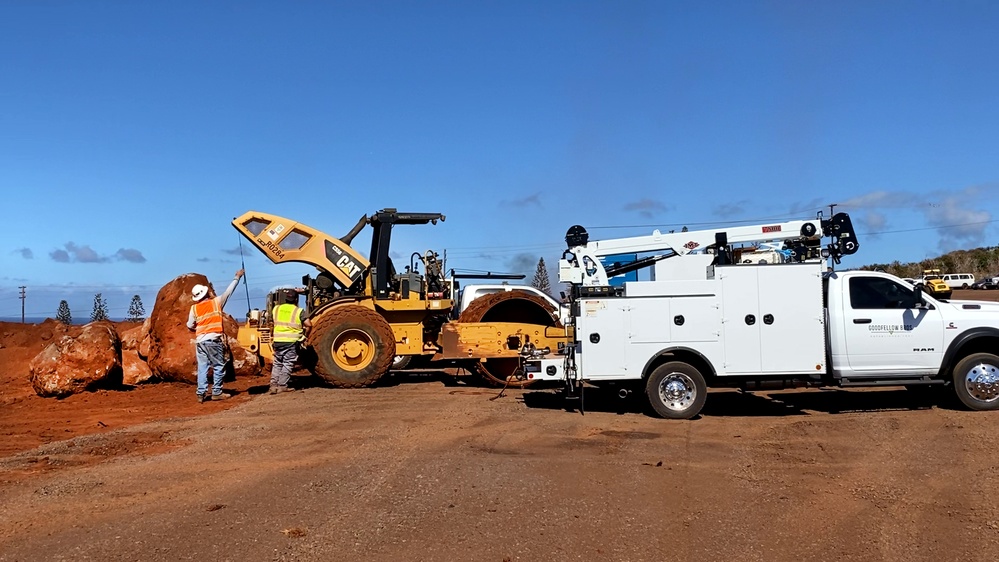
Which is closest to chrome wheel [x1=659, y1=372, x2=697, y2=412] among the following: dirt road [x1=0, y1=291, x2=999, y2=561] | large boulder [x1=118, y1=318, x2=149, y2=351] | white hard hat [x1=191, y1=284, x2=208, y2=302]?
dirt road [x1=0, y1=291, x2=999, y2=561]

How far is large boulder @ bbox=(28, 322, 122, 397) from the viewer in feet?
42.7

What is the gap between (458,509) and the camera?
19.0 feet

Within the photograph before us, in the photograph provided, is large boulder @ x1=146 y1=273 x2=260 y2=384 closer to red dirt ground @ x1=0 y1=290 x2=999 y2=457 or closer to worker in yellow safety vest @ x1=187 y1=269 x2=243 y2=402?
red dirt ground @ x1=0 y1=290 x2=999 y2=457

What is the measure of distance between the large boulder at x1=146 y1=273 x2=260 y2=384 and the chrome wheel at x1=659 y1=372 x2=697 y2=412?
8568 mm

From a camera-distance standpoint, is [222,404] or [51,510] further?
[222,404]

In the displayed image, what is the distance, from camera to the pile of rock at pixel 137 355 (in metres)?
13.1

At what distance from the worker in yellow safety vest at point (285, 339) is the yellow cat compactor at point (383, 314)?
0.35 meters

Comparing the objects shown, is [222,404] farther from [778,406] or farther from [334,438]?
[778,406]

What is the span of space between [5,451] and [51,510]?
3.22 meters

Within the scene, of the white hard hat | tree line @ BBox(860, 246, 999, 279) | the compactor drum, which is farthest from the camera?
tree line @ BBox(860, 246, 999, 279)

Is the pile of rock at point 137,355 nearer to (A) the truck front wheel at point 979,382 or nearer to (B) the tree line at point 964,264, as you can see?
(A) the truck front wheel at point 979,382

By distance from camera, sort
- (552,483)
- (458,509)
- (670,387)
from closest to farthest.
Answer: (458,509), (552,483), (670,387)

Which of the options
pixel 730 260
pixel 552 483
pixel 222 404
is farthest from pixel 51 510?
pixel 730 260

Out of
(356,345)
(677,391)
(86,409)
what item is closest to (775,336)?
(677,391)
